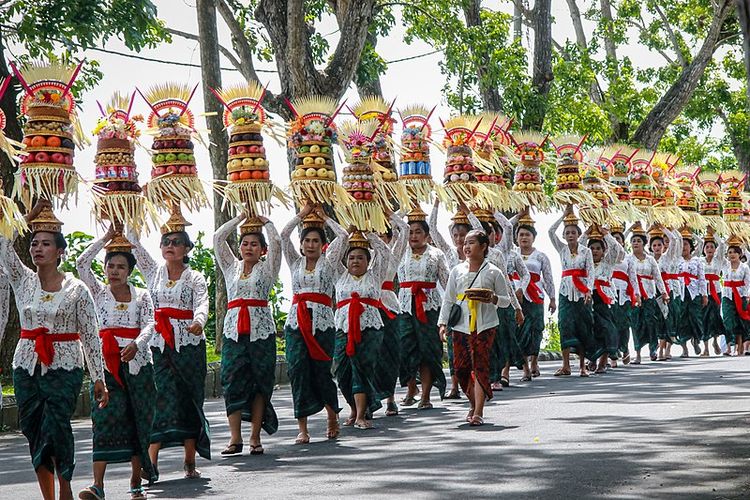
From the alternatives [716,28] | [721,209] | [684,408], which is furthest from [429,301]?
[716,28]

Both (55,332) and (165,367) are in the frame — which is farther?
(165,367)

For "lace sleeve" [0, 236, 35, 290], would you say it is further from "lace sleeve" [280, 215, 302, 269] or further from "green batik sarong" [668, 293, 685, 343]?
"green batik sarong" [668, 293, 685, 343]

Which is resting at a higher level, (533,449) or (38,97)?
(38,97)

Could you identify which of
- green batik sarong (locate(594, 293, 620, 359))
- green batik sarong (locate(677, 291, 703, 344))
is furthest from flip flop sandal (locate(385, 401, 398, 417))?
green batik sarong (locate(677, 291, 703, 344))

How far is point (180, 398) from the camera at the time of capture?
9219 mm

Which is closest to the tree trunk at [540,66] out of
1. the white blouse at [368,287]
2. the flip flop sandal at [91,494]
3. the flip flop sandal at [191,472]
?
the white blouse at [368,287]

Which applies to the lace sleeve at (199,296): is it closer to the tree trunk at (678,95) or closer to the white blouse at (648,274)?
the white blouse at (648,274)

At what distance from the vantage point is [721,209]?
2238cm

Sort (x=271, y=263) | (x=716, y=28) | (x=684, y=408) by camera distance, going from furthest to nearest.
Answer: (x=716, y=28)
(x=684, y=408)
(x=271, y=263)

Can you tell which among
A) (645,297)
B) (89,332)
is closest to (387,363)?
(89,332)

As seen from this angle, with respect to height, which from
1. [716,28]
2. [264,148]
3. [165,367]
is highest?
[716,28]

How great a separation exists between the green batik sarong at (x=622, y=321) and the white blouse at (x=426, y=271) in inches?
186

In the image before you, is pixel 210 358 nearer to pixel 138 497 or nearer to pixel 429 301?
pixel 429 301

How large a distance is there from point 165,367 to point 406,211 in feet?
14.7
